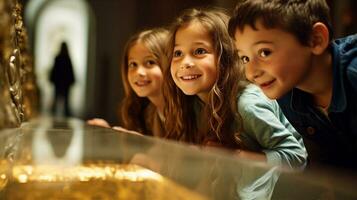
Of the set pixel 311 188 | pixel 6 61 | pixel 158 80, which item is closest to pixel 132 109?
pixel 158 80

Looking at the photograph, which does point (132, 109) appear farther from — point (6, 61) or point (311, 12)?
point (311, 12)

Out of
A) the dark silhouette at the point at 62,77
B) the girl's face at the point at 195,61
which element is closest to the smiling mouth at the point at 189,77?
the girl's face at the point at 195,61

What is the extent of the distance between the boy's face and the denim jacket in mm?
49

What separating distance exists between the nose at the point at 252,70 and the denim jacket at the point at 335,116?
0.07 metres

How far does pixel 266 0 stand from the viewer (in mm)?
822

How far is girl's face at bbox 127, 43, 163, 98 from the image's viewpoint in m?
1.29

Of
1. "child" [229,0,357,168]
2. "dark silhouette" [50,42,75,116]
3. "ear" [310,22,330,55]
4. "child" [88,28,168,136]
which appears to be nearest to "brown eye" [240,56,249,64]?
"child" [229,0,357,168]

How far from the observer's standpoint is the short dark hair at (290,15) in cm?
80

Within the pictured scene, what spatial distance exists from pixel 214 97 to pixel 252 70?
0.14m

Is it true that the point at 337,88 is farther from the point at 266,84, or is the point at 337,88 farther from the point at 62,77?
the point at 62,77

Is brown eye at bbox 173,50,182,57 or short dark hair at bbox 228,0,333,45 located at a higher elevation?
short dark hair at bbox 228,0,333,45

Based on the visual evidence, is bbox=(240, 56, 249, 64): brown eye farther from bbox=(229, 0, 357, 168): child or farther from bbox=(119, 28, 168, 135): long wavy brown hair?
bbox=(119, 28, 168, 135): long wavy brown hair

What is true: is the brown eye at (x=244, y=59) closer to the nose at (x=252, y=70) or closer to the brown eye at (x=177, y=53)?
the nose at (x=252, y=70)

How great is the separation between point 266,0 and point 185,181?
1.07ft
